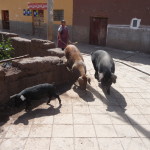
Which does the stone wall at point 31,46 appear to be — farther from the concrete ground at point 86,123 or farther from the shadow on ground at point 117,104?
the shadow on ground at point 117,104

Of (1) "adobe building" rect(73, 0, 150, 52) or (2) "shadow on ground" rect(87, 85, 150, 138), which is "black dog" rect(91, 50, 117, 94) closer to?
(2) "shadow on ground" rect(87, 85, 150, 138)

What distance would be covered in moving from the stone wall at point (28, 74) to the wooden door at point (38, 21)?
14.2 metres

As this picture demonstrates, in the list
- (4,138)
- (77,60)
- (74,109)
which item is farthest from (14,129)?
(77,60)

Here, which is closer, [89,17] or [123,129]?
[123,129]

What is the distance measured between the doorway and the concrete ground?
29.7 ft

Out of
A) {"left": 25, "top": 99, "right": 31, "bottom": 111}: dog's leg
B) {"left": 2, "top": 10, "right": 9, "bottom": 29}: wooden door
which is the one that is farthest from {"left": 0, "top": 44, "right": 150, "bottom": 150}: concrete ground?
{"left": 2, "top": 10, "right": 9, "bottom": 29}: wooden door

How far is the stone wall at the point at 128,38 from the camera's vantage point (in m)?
13.5

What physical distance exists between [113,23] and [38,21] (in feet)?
29.3

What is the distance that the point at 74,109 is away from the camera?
19.1 ft

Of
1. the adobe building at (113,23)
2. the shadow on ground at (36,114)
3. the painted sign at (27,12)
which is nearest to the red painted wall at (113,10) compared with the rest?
the adobe building at (113,23)

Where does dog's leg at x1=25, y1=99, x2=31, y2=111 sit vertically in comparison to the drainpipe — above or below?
below

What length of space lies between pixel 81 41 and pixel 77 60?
10.2 m

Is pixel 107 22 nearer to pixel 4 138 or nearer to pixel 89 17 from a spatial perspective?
pixel 89 17

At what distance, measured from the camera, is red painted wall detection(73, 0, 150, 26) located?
43.3 ft
